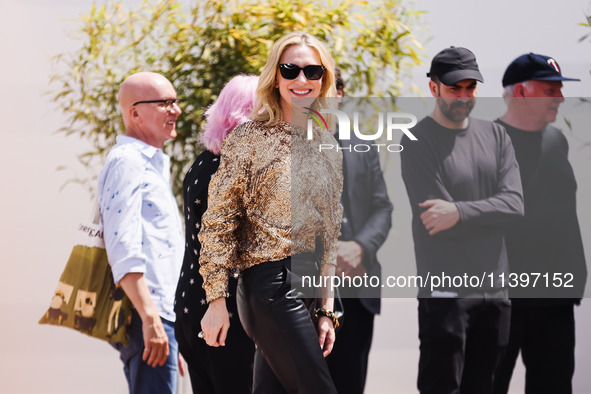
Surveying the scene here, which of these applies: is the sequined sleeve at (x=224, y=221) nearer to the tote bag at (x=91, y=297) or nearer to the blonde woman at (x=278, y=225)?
the blonde woman at (x=278, y=225)

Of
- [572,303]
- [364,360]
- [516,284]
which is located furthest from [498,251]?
[364,360]

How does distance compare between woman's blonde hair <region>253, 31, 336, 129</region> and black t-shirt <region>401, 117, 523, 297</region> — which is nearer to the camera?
woman's blonde hair <region>253, 31, 336, 129</region>

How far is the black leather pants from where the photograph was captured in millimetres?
2123

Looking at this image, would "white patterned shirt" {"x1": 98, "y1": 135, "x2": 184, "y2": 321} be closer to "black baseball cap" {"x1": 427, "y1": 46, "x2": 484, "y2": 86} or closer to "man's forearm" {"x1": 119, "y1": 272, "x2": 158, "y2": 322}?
"man's forearm" {"x1": 119, "y1": 272, "x2": 158, "y2": 322}

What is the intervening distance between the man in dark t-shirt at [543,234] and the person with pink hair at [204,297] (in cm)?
102

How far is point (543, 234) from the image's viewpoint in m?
2.96

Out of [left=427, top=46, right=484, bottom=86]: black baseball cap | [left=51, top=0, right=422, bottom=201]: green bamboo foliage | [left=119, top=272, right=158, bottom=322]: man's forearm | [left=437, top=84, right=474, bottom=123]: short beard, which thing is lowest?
[left=119, top=272, right=158, bottom=322]: man's forearm

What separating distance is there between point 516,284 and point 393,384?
1.73 meters

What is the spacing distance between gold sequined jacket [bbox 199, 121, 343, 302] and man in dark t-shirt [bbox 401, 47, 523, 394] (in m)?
0.69

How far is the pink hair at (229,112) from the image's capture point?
2.71 metres

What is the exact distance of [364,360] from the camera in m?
3.00

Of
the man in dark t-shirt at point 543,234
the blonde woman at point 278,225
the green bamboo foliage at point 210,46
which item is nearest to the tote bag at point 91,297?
the blonde woman at point 278,225

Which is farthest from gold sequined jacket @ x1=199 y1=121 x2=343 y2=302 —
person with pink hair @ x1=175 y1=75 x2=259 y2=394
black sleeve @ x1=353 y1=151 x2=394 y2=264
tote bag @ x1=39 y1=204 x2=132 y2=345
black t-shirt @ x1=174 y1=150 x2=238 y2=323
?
tote bag @ x1=39 y1=204 x2=132 y2=345

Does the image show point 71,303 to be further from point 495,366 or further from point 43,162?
point 43,162
